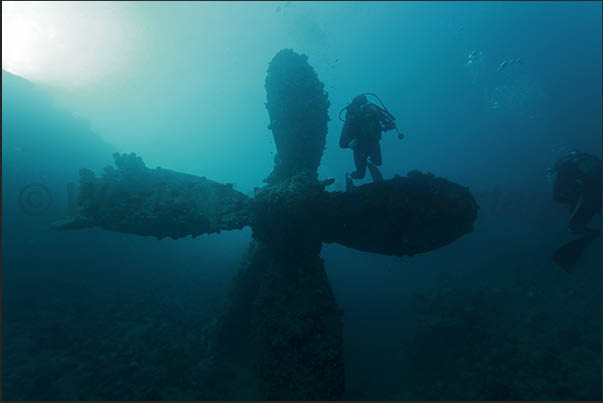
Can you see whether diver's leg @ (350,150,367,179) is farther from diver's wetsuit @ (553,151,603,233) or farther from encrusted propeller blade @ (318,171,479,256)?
diver's wetsuit @ (553,151,603,233)

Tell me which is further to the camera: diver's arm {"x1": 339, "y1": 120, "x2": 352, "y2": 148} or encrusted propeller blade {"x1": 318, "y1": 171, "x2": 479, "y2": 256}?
diver's arm {"x1": 339, "y1": 120, "x2": 352, "y2": 148}

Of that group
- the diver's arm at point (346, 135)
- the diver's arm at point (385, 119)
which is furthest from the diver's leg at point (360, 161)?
the diver's arm at point (385, 119)

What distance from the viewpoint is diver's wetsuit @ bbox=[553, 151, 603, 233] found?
8141mm

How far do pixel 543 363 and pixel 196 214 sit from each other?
9685 mm

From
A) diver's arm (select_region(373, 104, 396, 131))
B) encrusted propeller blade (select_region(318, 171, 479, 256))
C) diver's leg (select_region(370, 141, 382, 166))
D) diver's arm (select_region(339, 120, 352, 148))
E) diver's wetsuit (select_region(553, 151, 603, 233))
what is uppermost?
diver's arm (select_region(373, 104, 396, 131))

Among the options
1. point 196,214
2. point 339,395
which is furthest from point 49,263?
point 339,395

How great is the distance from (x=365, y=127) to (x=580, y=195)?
6559 millimetres

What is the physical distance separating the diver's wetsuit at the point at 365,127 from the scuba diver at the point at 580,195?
5.55 metres

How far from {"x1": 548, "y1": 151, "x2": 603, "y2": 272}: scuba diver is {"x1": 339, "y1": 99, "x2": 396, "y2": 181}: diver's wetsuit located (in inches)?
219

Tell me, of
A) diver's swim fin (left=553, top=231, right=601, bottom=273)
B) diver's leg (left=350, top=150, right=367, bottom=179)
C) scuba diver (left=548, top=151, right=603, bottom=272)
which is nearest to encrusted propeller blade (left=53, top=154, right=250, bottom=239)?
diver's leg (left=350, top=150, right=367, bottom=179)

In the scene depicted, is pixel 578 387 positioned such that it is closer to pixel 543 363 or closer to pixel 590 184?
pixel 543 363

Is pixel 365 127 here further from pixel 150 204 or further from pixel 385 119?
pixel 150 204

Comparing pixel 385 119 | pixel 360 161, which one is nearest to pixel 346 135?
pixel 360 161

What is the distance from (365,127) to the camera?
→ 7559 millimetres
